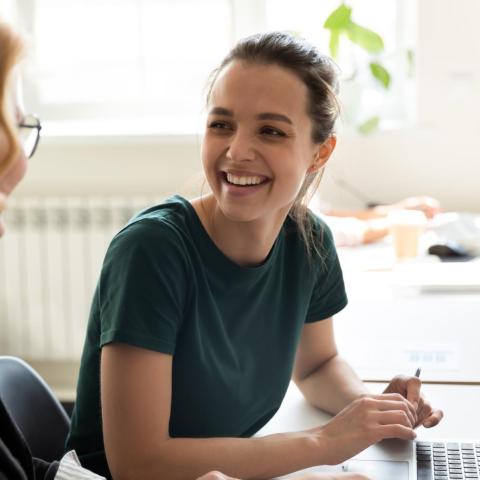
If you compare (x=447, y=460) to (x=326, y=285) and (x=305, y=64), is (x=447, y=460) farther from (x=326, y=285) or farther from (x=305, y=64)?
(x=305, y=64)

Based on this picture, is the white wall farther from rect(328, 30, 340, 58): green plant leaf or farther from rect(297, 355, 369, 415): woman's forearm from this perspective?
rect(297, 355, 369, 415): woman's forearm

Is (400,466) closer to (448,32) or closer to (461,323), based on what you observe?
(461,323)

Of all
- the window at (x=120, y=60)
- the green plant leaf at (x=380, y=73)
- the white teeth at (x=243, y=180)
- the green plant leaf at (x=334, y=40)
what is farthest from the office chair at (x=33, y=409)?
the window at (x=120, y=60)

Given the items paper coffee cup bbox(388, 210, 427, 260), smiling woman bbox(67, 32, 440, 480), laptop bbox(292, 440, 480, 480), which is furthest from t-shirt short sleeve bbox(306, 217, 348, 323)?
paper coffee cup bbox(388, 210, 427, 260)

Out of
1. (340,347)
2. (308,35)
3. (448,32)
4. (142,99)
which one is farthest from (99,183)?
(340,347)

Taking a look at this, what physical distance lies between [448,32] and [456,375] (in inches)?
62.1

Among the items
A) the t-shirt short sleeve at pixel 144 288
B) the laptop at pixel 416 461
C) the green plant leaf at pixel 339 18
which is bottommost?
the laptop at pixel 416 461

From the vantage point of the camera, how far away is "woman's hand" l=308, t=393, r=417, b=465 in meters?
1.17

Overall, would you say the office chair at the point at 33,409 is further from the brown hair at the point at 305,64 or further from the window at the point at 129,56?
the window at the point at 129,56

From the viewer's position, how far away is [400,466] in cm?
117

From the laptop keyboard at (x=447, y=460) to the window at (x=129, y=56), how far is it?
1958mm

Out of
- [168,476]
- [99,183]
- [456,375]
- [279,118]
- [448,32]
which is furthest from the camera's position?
[99,183]

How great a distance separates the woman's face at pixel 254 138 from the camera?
130cm

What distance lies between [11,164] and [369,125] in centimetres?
198
